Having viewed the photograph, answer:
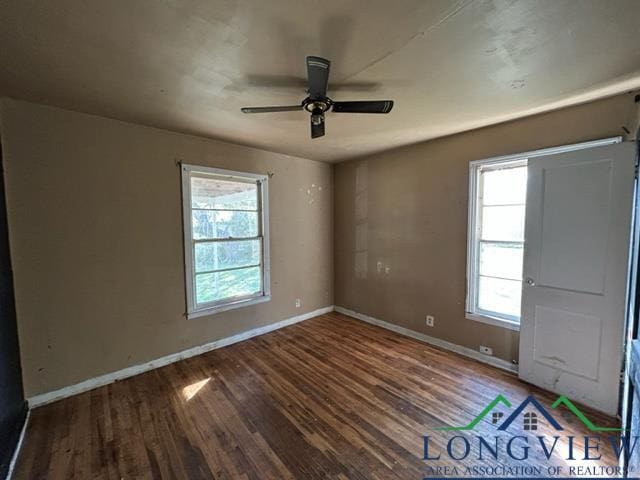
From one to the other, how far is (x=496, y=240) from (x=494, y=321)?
0.85 metres

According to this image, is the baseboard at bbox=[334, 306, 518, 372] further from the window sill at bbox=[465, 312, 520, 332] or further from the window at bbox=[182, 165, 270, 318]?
the window at bbox=[182, 165, 270, 318]

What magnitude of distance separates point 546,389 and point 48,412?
422 cm

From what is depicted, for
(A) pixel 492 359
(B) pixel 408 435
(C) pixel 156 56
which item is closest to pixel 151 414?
(B) pixel 408 435

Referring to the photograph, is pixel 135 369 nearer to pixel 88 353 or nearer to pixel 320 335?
→ pixel 88 353

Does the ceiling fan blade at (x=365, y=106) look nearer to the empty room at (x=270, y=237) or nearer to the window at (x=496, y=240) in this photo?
the empty room at (x=270, y=237)

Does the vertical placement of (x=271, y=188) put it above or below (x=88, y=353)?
above

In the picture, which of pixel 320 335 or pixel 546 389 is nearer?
pixel 546 389

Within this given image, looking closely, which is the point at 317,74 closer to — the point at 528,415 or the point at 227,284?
the point at 227,284

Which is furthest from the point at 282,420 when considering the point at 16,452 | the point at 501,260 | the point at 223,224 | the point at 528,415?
the point at 501,260

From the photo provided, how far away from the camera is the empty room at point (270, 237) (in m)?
1.40

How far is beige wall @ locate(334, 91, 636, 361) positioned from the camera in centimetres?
235

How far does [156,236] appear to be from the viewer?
8.98ft

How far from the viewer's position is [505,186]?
2.69m
